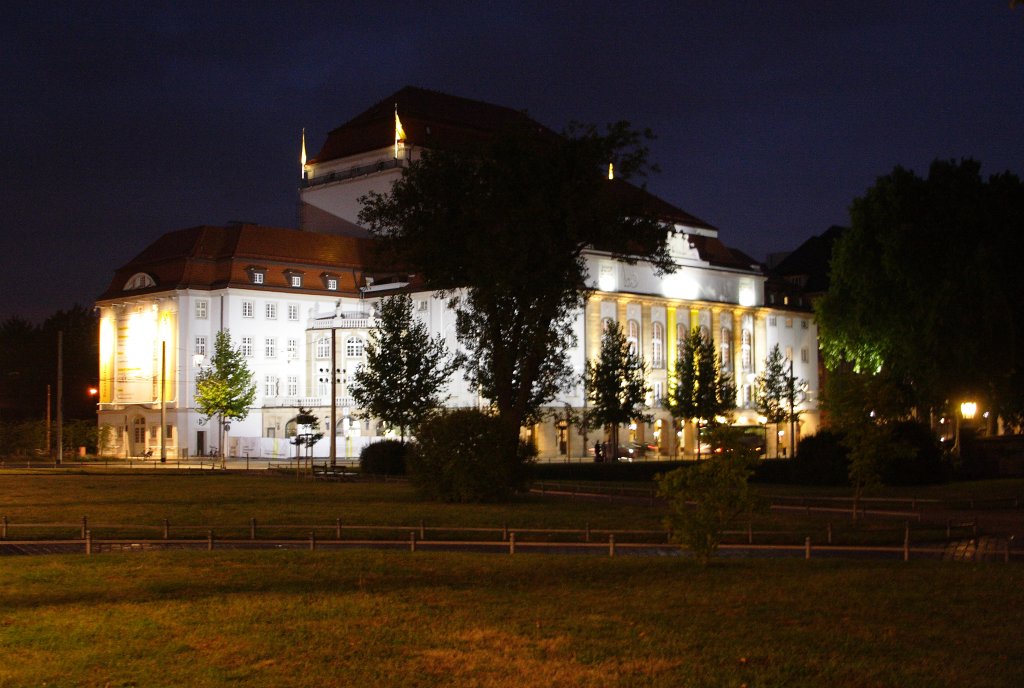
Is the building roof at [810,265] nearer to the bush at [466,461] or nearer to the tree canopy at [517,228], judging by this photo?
the tree canopy at [517,228]

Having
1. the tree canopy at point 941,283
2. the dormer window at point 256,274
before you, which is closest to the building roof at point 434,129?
the dormer window at point 256,274

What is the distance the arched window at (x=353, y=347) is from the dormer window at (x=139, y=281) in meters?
16.4

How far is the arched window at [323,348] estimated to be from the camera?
99.9 metres

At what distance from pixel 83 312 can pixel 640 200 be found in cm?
9676

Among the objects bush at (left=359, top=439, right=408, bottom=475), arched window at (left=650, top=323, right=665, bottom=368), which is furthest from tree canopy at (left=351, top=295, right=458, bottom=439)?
arched window at (left=650, top=323, right=665, bottom=368)

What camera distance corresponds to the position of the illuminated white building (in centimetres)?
9719

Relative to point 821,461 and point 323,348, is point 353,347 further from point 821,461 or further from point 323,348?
point 821,461

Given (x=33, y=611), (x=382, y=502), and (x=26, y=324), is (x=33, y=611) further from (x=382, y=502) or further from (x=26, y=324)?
(x=26, y=324)

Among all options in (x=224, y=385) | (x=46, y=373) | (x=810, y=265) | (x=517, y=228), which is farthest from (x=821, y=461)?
(x=46, y=373)

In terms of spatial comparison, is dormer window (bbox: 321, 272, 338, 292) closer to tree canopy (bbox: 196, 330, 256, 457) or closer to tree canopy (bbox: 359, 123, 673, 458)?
tree canopy (bbox: 196, 330, 256, 457)

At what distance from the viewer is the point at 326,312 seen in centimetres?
10294

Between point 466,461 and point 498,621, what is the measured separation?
76.8 ft

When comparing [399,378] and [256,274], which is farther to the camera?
[256,274]

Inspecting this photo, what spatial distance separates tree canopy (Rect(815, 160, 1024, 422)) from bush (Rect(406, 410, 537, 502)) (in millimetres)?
27238
